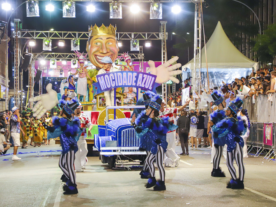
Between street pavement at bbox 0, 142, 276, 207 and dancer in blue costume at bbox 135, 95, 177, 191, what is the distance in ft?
1.30

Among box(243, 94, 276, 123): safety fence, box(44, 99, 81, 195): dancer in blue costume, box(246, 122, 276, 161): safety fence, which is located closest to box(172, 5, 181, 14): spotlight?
box(243, 94, 276, 123): safety fence

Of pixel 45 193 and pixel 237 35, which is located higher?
pixel 237 35

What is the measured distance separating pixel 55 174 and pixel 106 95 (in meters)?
5.76

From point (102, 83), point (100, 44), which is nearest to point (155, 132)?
point (102, 83)

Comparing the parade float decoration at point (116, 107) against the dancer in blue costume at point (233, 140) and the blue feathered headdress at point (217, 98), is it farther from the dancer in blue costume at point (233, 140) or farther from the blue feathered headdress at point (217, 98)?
the dancer in blue costume at point (233, 140)

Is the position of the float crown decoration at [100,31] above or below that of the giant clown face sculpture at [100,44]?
above

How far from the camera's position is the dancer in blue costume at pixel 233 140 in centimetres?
786

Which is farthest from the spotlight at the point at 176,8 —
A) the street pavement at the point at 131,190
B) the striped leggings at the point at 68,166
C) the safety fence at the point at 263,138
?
the striped leggings at the point at 68,166

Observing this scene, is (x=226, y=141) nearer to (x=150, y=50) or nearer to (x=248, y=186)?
(x=248, y=186)

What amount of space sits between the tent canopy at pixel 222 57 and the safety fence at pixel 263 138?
349 inches

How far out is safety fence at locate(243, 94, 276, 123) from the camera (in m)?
14.8

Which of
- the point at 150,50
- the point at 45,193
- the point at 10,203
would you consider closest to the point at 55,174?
the point at 45,193

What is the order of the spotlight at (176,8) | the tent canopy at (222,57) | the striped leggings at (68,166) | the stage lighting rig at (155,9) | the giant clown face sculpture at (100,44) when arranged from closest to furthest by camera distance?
the striped leggings at (68,166), the giant clown face sculpture at (100,44), the spotlight at (176,8), the stage lighting rig at (155,9), the tent canopy at (222,57)

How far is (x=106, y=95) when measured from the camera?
15.9 m
